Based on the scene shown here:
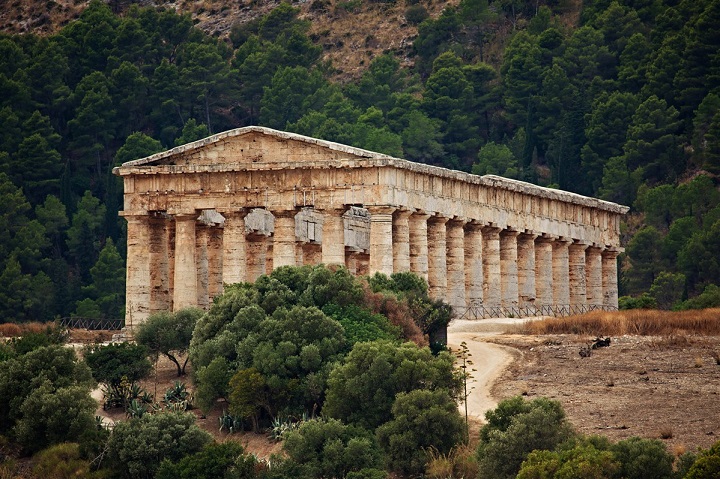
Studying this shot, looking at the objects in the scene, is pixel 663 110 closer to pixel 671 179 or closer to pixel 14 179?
A: pixel 671 179

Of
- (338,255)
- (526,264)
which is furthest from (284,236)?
(526,264)

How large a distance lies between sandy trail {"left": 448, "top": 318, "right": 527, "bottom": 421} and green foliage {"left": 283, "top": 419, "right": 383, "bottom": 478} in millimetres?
5149

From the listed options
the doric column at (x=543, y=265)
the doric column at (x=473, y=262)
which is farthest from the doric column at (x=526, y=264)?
the doric column at (x=473, y=262)

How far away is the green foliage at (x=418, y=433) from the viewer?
192 ft

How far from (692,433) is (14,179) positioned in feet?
247

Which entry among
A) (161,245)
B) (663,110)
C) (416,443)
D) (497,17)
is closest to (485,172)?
(663,110)

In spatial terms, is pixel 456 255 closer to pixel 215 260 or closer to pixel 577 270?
pixel 215 260

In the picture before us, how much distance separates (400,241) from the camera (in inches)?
3236

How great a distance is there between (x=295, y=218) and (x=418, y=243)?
295 inches

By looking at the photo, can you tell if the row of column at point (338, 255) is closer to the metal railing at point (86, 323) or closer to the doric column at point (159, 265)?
the doric column at point (159, 265)

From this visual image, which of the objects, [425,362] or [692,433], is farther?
[425,362]

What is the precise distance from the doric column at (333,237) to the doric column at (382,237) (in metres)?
1.23

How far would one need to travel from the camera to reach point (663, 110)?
128125 mm

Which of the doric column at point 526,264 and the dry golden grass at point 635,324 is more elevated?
the doric column at point 526,264
